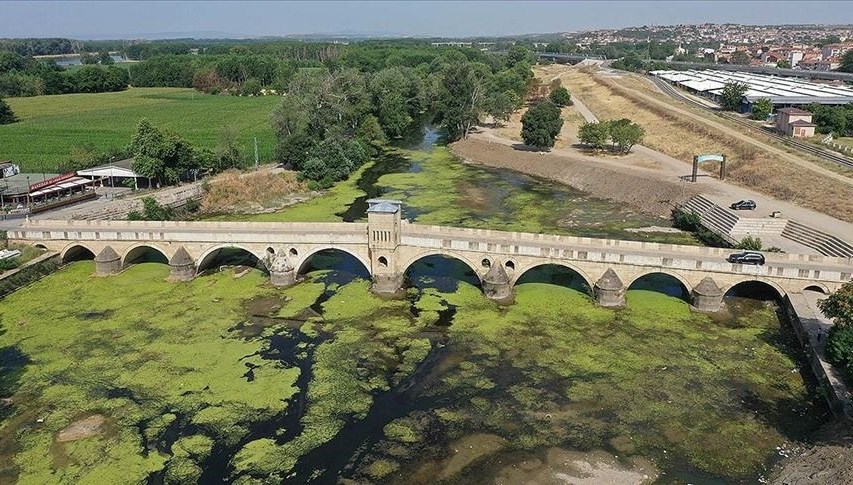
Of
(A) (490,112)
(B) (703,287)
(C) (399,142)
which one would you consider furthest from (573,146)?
(B) (703,287)

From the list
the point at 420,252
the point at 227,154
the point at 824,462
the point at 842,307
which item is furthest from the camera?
the point at 227,154

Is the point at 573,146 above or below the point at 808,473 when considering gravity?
above

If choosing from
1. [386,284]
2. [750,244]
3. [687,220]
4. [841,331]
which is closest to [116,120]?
[386,284]

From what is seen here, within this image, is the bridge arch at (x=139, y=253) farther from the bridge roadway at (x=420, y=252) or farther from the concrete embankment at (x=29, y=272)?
the concrete embankment at (x=29, y=272)

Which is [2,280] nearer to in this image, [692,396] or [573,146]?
[692,396]

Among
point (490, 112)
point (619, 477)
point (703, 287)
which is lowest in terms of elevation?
point (619, 477)

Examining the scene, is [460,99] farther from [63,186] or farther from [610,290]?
[610,290]

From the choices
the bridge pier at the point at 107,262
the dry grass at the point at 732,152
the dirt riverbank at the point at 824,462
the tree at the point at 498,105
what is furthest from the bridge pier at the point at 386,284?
the tree at the point at 498,105
